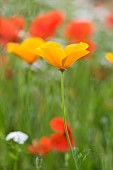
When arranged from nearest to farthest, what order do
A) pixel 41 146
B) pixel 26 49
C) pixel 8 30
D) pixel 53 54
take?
pixel 53 54, pixel 26 49, pixel 41 146, pixel 8 30

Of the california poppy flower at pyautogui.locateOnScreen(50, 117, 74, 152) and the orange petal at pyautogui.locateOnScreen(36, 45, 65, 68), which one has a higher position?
the orange petal at pyautogui.locateOnScreen(36, 45, 65, 68)

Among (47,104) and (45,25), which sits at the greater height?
(45,25)

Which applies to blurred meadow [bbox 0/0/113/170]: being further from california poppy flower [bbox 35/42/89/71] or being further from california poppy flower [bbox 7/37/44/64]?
california poppy flower [bbox 35/42/89/71]

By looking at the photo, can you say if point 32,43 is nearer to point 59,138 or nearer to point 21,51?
point 21,51

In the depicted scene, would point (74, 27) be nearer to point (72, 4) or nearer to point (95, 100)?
point (95, 100)

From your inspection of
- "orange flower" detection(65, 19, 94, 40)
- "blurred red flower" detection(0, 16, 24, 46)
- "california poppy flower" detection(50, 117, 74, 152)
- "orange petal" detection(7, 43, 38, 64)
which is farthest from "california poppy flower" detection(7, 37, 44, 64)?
"orange flower" detection(65, 19, 94, 40)

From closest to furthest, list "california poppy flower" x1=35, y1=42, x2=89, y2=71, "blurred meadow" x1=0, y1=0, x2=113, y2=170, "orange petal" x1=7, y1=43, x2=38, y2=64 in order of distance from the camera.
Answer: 1. "california poppy flower" x1=35, y1=42, x2=89, y2=71
2. "orange petal" x1=7, y1=43, x2=38, y2=64
3. "blurred meadow" x1=0, y1=0, x2=113, y2=170

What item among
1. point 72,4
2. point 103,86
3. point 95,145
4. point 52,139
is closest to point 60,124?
point 52,139

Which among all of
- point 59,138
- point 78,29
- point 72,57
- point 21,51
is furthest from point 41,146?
point 78,29
